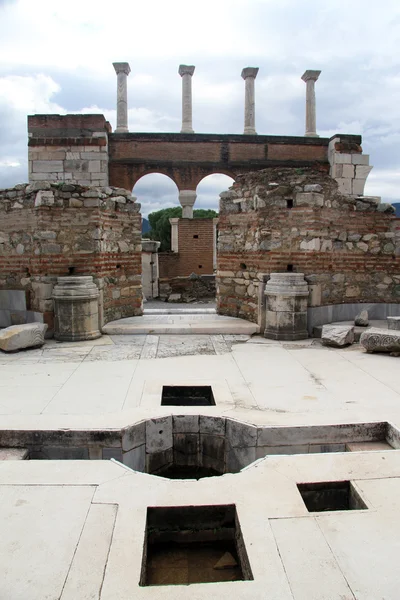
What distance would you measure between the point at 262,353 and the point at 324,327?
125cm

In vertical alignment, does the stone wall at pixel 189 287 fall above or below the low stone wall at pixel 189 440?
above

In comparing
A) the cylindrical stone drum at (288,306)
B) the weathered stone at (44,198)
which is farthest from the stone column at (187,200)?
the cylindrical stone drum at (288,306)

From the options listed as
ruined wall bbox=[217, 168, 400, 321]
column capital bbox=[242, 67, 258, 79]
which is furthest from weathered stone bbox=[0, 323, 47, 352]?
column capital bbox=[242, 67, 258, 79]

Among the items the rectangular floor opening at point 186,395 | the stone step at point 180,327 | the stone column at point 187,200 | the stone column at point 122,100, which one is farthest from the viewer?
the stone column at point 122,100

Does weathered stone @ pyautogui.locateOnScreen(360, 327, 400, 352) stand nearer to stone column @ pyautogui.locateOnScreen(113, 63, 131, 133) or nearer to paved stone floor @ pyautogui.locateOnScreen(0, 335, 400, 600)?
paved stone floor @ pyautogui.locateOnScreen(0, 335, 400, 600)

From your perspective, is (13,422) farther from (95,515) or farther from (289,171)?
(289,171)

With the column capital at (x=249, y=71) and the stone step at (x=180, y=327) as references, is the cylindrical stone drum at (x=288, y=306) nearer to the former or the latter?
the stone step at (x=180, y=327)

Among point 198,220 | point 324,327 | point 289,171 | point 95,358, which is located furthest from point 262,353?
point 198,220

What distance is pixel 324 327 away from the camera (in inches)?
267

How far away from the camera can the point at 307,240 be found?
7.15 metres

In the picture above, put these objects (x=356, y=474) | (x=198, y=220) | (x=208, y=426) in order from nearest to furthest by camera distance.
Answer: (x=356, y=474) → (x=208, y=426) → (x=198, y=220)

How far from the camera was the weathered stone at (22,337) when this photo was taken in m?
6.09

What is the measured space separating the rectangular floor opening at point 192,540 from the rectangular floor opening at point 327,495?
0.56 m

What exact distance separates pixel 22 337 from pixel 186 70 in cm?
1804
